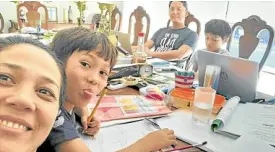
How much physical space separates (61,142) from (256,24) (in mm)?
1956

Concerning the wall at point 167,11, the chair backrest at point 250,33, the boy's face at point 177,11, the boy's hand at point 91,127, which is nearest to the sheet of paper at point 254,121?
the boy's hand at point 91,127

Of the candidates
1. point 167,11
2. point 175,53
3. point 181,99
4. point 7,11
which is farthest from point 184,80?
point 7,11

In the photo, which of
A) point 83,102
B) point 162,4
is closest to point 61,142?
point 83,102

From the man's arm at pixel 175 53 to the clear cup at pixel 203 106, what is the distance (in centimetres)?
137

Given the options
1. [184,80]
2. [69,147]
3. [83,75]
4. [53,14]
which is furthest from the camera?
[53,14]

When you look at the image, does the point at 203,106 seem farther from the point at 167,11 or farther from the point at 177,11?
the point at 167,11

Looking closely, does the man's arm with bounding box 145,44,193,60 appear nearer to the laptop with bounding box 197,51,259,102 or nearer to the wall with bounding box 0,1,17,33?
the laptop with bounding box 197,51,259,102

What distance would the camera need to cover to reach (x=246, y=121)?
3.22 feet

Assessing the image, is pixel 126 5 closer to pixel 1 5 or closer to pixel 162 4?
pixel 162 4

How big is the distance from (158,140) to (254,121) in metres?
0.42

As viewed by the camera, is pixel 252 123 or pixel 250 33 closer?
pixel 252 123

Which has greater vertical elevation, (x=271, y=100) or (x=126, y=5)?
(x=126, y=5)

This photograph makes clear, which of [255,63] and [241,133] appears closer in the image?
[241,133]

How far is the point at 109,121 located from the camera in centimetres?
97
